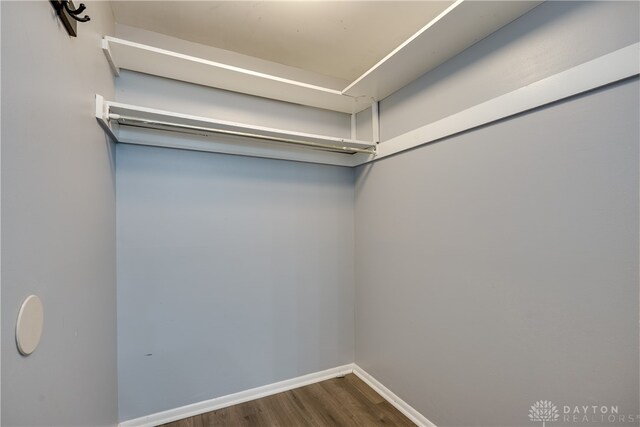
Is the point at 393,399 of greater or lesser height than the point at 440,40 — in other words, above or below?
below

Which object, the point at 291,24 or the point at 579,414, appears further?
the point at 291,24

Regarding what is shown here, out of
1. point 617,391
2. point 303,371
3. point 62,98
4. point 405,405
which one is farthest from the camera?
point 303,371

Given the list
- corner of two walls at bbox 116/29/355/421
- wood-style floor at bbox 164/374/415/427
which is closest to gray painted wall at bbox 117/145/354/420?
corner of two walls at bbox 116/29/355/421

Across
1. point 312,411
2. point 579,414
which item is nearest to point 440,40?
point 579,414

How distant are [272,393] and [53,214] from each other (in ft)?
6.43

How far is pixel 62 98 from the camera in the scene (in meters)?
0.90

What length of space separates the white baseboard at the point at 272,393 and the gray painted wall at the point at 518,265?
0.08m

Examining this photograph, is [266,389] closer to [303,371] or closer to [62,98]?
[303,371]

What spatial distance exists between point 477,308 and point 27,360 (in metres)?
1.76

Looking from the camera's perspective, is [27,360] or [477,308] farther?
[477,308]

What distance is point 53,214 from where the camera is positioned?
2.72 ft

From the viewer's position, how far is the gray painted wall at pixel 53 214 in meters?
0.62

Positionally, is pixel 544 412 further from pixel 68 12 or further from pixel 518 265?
pixel 68 12

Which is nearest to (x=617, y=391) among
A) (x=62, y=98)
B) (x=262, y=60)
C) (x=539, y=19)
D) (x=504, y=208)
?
(x=504, y=208)
